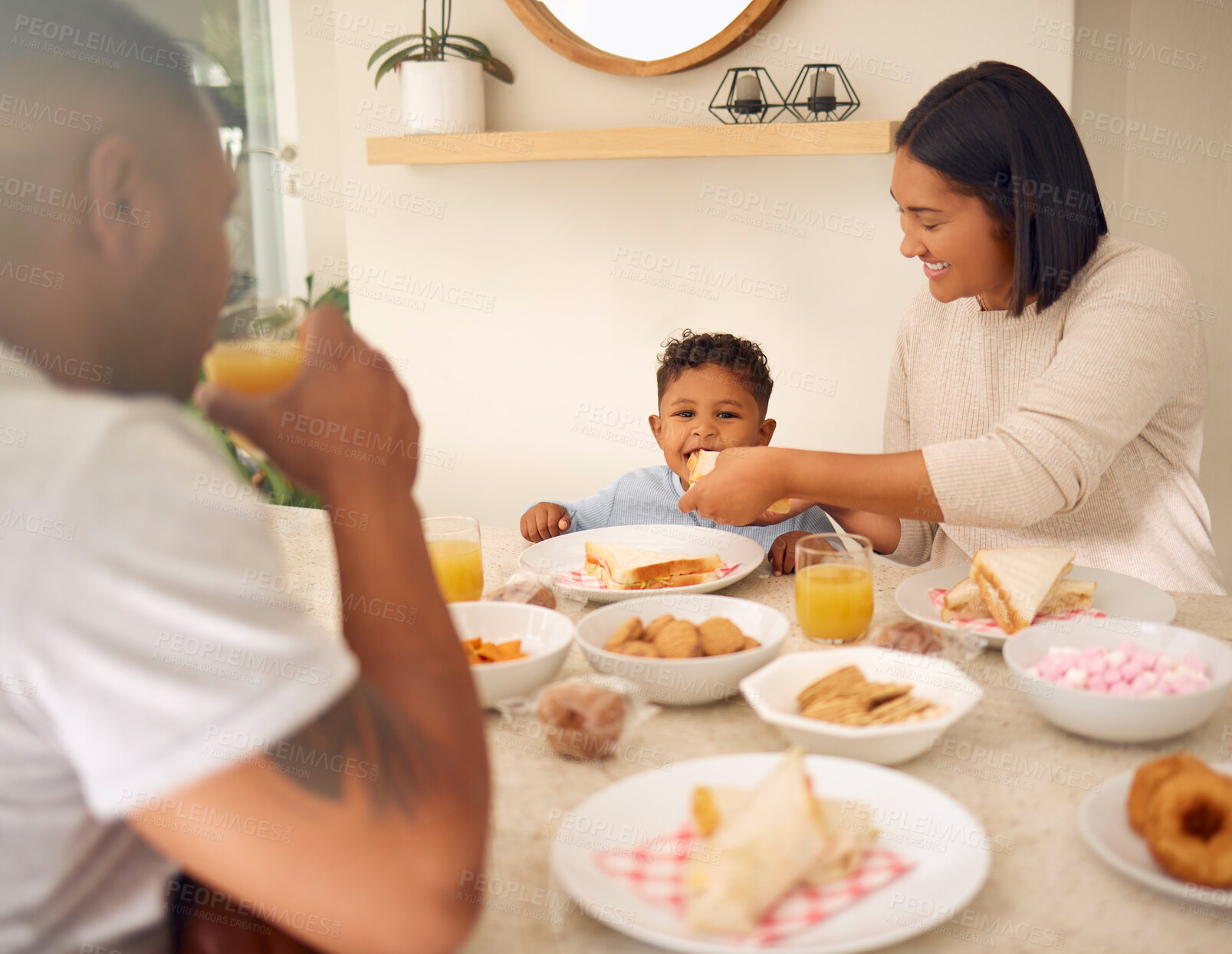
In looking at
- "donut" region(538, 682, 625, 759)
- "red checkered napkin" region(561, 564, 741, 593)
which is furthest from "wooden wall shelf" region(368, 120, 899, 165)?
"donut" region(538, 682, 625, 759)

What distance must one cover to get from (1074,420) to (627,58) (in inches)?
66.0

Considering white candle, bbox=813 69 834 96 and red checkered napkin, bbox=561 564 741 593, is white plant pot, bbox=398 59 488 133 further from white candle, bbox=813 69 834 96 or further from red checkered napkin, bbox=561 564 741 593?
red checkered napkin, bbox=561 564 741 593

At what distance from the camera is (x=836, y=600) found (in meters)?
1.28

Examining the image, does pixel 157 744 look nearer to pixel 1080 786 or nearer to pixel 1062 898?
→ pixel 1062 898

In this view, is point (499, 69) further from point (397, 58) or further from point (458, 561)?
point (458, 561)

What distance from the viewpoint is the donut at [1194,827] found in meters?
0.75

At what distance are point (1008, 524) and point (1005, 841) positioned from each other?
796 millimetres

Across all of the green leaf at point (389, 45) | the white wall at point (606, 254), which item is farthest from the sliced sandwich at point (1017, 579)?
the green leaf at point (389, 45)

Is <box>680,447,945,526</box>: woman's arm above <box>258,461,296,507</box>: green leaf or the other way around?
above

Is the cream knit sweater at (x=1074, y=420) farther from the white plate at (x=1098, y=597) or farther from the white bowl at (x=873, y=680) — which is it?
the white bowl at (x=873, y=680)

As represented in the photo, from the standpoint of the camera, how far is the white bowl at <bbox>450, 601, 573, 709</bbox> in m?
1.11

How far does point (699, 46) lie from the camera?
2574mm

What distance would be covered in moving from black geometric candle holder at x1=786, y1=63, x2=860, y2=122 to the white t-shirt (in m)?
2.15

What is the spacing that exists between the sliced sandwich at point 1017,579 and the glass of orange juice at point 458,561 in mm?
685
